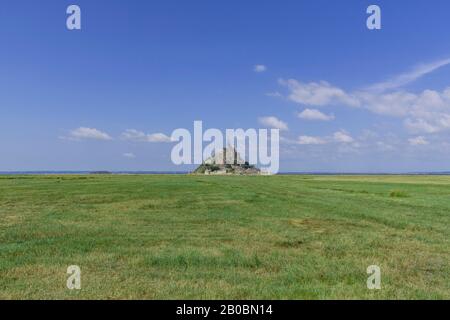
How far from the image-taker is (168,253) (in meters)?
14.0

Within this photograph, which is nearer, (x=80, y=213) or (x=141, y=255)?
(x=141, y=255)

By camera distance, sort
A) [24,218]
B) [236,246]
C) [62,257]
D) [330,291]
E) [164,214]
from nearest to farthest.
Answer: [330,291], [62,257], [236,246], [24,218], [164,214]

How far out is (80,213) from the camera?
A: 26.5 m

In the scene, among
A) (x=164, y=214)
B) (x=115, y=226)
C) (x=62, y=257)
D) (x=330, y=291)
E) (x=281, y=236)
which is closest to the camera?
(x=330, y=291)

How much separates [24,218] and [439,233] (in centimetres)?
2403

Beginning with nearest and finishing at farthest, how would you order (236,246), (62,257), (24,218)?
(62,257), (236,246), (24,218)

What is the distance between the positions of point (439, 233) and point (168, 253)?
541 inches

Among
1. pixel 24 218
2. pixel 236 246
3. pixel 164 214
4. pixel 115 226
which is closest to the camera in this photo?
pixel 236 246
